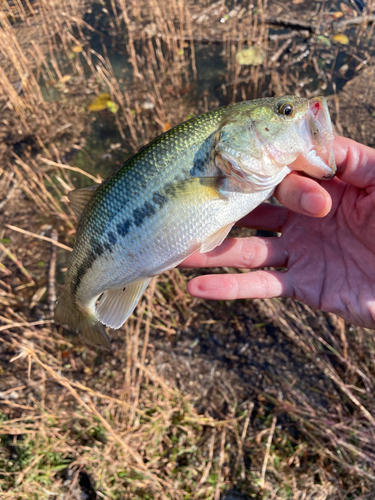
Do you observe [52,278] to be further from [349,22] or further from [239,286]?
[349,22]

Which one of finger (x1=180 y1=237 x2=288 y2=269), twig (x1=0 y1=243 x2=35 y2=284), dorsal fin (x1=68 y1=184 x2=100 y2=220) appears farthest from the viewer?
twig (x1=0 y1=243 x2=35 y2=284)

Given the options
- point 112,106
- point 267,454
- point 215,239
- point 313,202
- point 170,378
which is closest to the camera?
point 313,202

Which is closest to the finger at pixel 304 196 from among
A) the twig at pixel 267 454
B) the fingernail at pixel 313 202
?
the fingernail at pixel 313 202

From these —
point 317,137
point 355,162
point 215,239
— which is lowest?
point 215,239

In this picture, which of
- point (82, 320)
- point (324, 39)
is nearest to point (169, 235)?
point (82, 320)

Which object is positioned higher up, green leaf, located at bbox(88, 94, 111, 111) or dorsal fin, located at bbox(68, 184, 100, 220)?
dorsal fin, located at bbox(68, 184, 100, 220)

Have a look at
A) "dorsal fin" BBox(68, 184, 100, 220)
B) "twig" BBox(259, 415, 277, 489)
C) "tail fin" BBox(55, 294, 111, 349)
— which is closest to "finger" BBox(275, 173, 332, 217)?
"dorsal fin" BBox(68, 184, 100, 220)

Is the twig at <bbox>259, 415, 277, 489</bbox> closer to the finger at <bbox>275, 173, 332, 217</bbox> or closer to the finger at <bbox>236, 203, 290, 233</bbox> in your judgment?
the finger at <bbox>236, 203, 290, 233</bbox>
